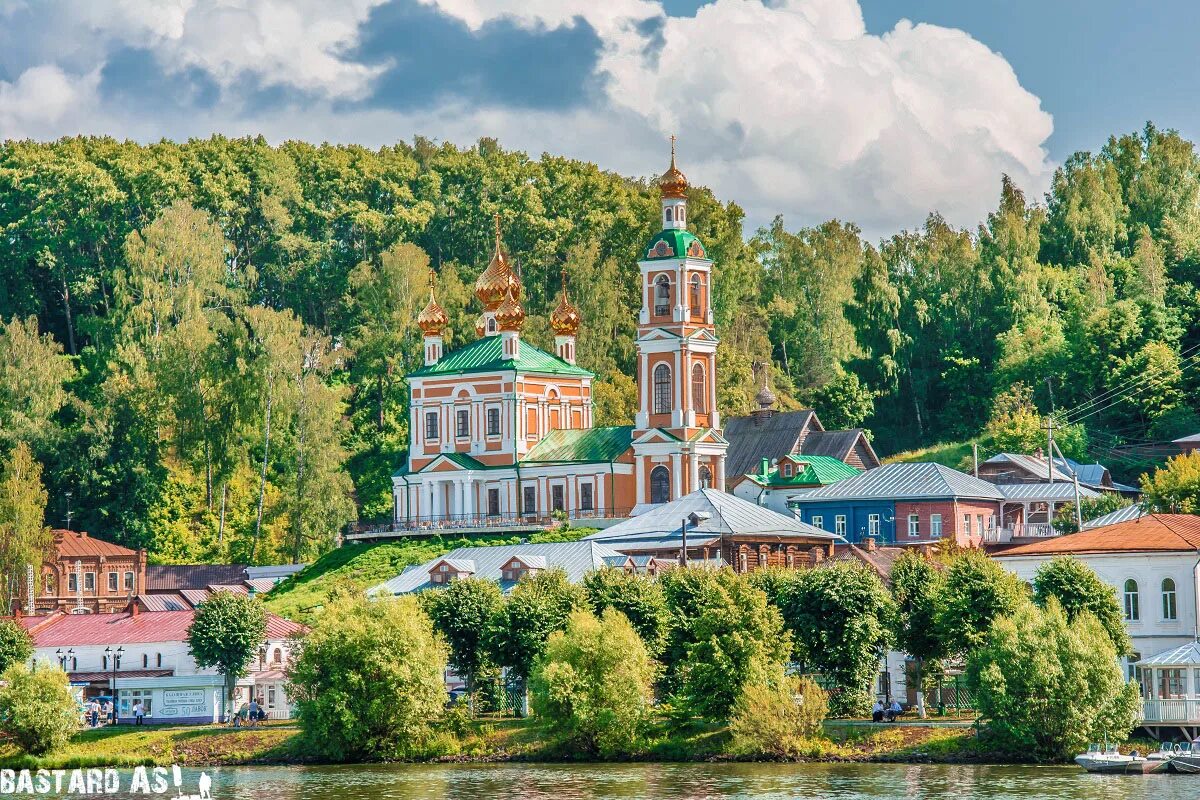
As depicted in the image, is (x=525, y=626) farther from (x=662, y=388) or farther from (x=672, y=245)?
(x=672, y=245)

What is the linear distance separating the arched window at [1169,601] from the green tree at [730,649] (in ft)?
36.2

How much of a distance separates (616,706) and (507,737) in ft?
13.8

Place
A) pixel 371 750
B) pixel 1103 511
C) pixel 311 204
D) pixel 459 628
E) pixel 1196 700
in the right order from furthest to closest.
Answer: pixel 311 204 < pixel 1103 511 < pixel 459 628 < pixel 371 750 < pixel 1196 700

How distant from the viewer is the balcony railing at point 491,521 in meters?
96.9

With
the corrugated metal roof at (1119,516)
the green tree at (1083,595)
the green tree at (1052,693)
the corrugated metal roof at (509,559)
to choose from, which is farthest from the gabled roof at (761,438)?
the green tree at (1052,693)

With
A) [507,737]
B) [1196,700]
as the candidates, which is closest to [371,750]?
[507,737]

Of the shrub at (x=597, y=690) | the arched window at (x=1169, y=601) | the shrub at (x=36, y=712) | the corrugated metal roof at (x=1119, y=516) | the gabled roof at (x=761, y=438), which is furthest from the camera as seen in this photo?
the gabled roof at (x=761, y=438)

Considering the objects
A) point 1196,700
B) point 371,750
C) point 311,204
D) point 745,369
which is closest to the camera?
point 1196,700

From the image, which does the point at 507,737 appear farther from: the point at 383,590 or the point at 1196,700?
the point at 1196,700

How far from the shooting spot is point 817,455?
10331 cm

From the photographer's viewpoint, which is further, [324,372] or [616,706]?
[324,372]

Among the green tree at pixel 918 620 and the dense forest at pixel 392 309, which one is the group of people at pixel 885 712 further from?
the dense forest at pixel 392 309

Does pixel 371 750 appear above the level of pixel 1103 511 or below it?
below

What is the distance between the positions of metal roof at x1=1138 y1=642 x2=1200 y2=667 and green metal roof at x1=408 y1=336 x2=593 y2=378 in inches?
1784
